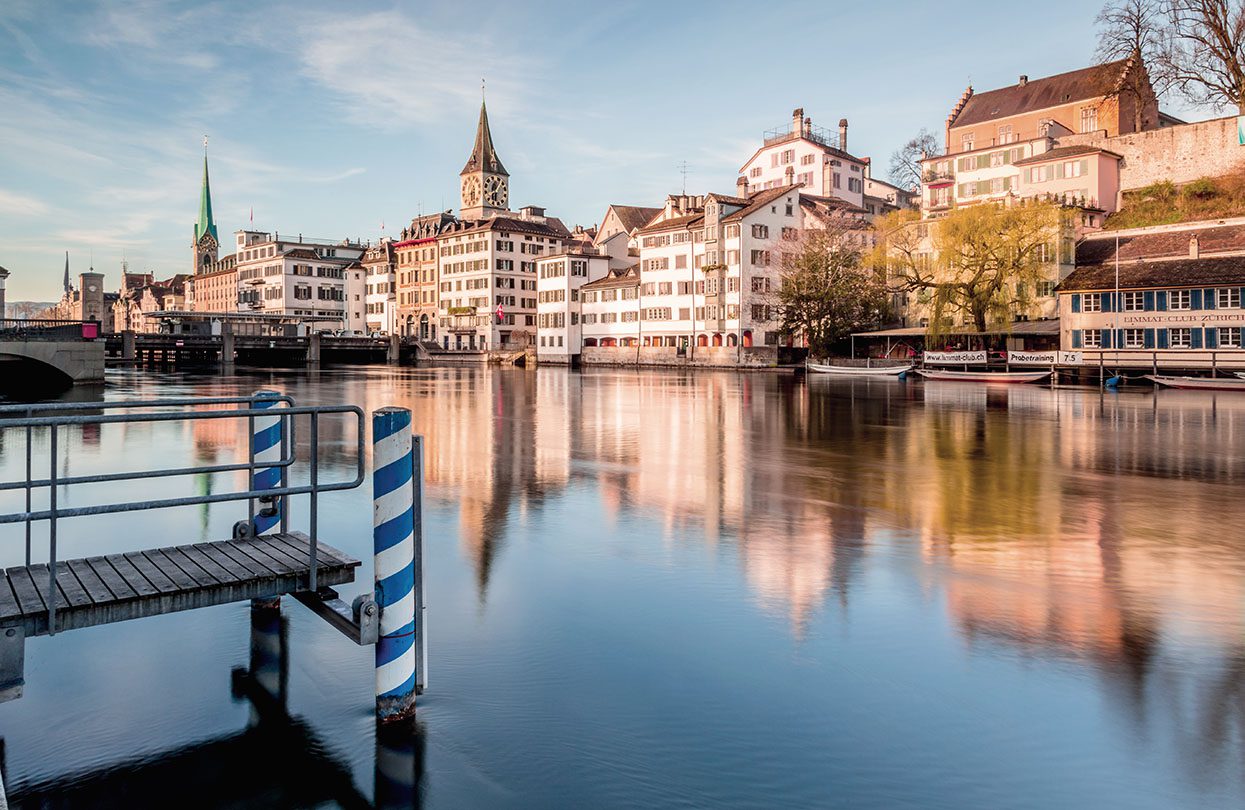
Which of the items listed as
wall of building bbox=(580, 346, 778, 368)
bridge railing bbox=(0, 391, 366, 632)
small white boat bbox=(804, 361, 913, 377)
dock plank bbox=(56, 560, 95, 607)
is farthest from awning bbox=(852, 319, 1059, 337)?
dock plank bbox=(56, 560, 95, 607)

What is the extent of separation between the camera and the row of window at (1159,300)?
181 feet

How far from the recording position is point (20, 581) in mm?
5793

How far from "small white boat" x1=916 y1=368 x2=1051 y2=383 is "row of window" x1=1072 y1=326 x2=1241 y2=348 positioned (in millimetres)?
5701

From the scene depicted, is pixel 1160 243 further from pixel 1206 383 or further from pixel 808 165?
pixel 808 165

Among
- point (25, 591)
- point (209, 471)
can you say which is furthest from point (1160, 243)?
point (25, 591)

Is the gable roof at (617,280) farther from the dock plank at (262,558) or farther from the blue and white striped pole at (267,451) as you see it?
the dock plank at (262,558)

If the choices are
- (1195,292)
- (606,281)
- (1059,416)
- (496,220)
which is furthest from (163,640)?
(496,220)

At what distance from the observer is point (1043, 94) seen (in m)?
90.2

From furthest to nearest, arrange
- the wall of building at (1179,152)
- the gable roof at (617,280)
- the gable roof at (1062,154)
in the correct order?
the gable roof at (617,280), the gable roof at (1062,154), the wall of building at (1179,152)

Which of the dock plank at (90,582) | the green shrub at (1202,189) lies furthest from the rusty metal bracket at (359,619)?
the green shrub at (1202,189)

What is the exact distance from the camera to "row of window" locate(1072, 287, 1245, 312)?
55031 mm

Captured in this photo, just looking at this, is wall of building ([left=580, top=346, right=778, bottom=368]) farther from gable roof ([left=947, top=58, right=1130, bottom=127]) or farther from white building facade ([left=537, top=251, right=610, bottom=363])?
gable roof ([left=947, top=58, right=1130, bottom=127])

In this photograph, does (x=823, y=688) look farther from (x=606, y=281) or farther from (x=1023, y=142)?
(x=606, y=281)

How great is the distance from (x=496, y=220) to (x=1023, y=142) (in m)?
66.8
